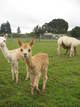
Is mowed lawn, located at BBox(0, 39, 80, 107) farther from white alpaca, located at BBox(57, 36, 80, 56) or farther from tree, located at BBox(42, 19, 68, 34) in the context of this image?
tree, located at BBox(42, 19, 68, 34)

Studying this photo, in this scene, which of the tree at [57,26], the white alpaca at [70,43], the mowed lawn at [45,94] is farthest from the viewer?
the tree at [57,26]

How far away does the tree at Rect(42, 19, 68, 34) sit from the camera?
91081 mm

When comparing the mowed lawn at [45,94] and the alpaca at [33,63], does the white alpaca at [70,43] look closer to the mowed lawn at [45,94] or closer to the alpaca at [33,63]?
the mowed lawn at [45,94]

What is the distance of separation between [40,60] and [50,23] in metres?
89.9

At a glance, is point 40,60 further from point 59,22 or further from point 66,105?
point 59,22

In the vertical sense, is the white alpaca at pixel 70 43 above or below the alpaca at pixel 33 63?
below

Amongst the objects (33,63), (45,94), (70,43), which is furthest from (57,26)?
(33,63)

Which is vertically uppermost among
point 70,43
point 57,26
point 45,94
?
point 45,94

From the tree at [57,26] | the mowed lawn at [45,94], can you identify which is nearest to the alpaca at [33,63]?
the mowed lawn at [45,94]

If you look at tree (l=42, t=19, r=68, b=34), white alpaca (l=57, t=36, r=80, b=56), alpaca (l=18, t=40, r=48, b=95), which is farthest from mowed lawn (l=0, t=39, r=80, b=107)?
tree (l=42, t=19, r=68, b=34)

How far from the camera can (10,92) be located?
291 inches

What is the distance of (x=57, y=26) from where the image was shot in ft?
309

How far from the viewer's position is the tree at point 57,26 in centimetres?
9108

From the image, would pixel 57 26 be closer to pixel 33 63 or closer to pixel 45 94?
pixel 45 94
